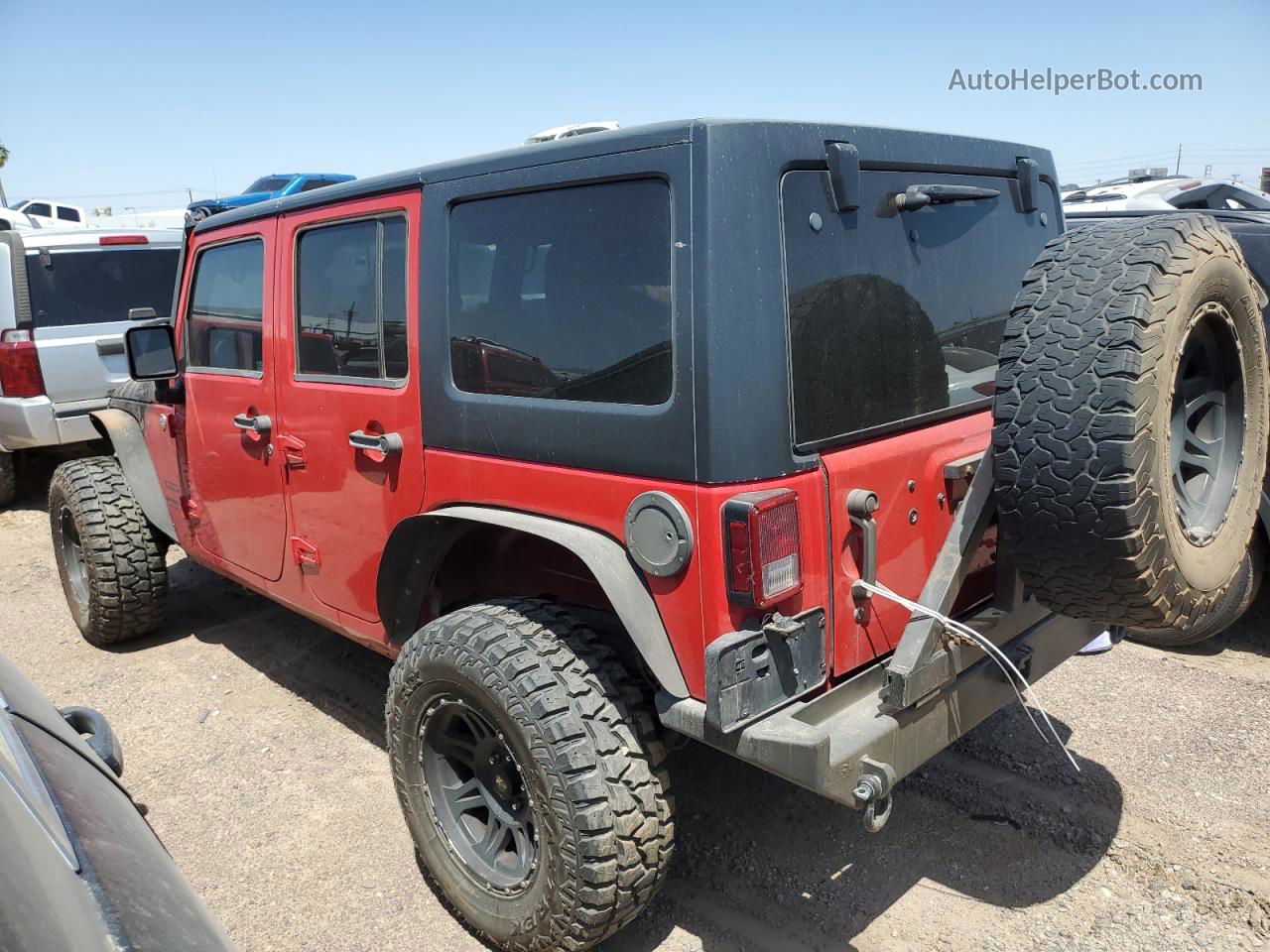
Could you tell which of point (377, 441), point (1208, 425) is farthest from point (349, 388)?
point (1208, 425)

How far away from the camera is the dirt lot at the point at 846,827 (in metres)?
2.62

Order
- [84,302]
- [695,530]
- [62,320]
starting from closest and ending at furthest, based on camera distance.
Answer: [695,530], [62,320], [84,302]

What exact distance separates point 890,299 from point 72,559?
4418 millimetres

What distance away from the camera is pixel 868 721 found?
7.07 ft

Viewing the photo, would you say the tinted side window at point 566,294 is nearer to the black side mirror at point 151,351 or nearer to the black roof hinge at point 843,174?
the black roof hinge at point 843,174

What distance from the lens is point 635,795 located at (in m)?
2.23

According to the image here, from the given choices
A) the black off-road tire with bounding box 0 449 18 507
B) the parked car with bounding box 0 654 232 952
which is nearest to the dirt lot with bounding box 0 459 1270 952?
the parked car with bounding box 0 654 232 952

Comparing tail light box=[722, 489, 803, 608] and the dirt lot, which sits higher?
tail light box=[722, 489, 803, 608]

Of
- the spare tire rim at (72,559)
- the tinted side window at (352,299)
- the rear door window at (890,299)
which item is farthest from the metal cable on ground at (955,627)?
the spare tire rim at (72,559)

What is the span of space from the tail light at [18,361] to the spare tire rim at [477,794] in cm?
562

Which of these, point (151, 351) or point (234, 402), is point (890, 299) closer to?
point (234, 402)

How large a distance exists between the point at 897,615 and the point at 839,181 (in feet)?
3.56

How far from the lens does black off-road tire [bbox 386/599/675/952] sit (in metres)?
2.20

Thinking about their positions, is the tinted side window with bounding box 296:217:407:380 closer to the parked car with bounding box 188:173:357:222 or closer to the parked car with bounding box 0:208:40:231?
the parked car with bounding box 188:173:357:222
